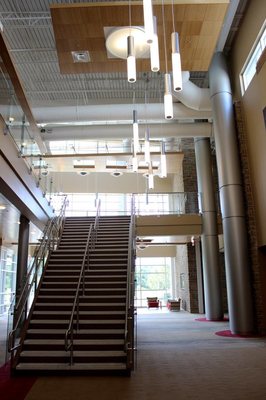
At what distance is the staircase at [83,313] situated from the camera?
22.4 ft

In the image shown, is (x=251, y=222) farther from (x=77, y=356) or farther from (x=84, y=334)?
(x=77, y=356)

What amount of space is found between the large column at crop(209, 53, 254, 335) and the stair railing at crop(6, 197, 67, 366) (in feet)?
17.6

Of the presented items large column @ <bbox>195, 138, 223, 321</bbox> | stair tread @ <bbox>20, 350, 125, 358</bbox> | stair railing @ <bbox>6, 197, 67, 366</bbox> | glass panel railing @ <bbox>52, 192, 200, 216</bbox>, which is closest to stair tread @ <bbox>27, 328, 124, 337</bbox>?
stair railing @ <bbox>6, 197, 67, 366</bbox>

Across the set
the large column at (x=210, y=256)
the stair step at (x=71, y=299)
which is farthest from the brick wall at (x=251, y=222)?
the stair step at (x=71, y=299)

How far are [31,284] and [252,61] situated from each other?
902 centimetres

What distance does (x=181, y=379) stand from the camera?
241 inches

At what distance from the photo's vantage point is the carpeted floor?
17.6 ft

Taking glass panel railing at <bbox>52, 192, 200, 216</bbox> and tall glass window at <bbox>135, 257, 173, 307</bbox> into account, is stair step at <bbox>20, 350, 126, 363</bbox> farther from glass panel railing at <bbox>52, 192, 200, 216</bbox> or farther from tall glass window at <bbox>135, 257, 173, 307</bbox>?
tall glass window at <bbox>135, 257, 173, 307</bbox>

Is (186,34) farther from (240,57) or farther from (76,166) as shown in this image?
(76,166)

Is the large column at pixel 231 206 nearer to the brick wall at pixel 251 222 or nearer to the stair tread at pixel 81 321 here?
the brick wall at pixel 251 222

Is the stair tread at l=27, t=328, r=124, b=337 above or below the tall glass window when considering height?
below

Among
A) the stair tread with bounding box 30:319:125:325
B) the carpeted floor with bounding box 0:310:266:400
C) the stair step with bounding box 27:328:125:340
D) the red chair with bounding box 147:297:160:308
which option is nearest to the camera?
the carpeted floor with bounding box 0:310:266:400

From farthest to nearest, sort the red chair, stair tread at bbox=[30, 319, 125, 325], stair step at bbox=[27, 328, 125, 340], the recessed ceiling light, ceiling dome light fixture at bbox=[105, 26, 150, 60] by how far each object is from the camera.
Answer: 1. the red chair
2. the recessed ceiling light
3. ceiling dome light fixture at bbox=[105, 26, 150, 60]
4. stair tread at bbox=[30, 319, 125, 325]
5. stair step at bbox=[27, 328, 125, 340]

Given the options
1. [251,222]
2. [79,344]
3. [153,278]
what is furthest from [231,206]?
[153,278]
